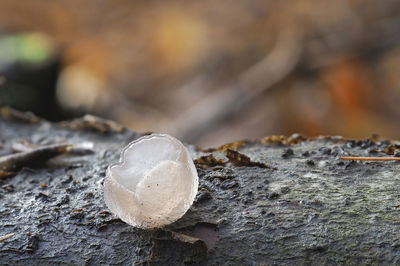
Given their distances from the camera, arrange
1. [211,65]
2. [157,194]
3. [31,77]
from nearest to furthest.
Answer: [157,194] → [31,77] → [211,65]

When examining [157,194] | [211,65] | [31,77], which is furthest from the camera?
[211,65]

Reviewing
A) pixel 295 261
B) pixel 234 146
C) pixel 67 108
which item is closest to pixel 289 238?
pixel 295 261

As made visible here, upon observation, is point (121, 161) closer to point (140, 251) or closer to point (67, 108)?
point (140, 251)

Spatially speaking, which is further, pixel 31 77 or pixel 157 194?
pixel 31 77


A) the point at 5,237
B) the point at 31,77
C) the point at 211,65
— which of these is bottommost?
the point at 5,237

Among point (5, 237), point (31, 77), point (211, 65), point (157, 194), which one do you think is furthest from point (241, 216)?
point (211, 65)

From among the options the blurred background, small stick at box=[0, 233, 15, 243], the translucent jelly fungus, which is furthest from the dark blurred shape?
the translucent jelly fungus

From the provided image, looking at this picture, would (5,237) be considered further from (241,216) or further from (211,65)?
(211,65)
